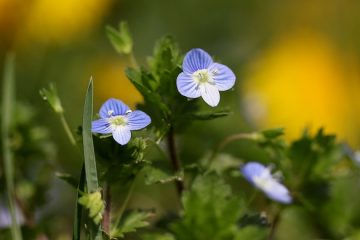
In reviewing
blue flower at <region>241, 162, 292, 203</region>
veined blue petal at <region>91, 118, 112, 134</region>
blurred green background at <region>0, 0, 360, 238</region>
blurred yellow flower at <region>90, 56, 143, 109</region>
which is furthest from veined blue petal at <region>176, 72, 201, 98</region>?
blurred yellow flower at <region>90, 56, 143, 109</region>

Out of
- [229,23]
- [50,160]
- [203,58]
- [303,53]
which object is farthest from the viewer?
[229,23]

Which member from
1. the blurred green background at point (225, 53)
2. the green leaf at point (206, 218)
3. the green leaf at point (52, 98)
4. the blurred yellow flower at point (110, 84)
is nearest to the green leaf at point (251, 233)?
the green leaf at point (206, 218)

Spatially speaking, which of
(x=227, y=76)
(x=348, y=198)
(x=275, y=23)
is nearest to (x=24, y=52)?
(x=275, y=23)

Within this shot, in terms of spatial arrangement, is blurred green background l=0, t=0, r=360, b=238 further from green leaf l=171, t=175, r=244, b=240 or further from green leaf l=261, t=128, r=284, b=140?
green leaf l=171, t=175, r=244, b=240

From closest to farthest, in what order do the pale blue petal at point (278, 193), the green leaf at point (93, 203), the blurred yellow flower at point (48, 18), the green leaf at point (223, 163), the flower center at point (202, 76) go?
the green leaf at point (93, 203) < the flower center at point (202, 76) < the pale blue petal at point (278, 193) < the green leaf at point (223, 163) < the blurred yellow flower at point (48, 18)

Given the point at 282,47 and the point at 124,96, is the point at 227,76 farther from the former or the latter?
the point at 282,47

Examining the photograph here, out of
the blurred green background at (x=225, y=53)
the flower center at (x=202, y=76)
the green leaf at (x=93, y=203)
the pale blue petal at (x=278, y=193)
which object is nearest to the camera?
the green leaf at (x=93, y=203)

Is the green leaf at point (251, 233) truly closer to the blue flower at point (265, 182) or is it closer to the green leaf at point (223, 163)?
the blue flower at point (265, 182)

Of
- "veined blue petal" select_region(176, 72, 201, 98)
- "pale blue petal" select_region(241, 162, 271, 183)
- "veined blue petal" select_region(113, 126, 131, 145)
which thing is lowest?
"pale blue petal" select_region(241, 162, 271, 183)
